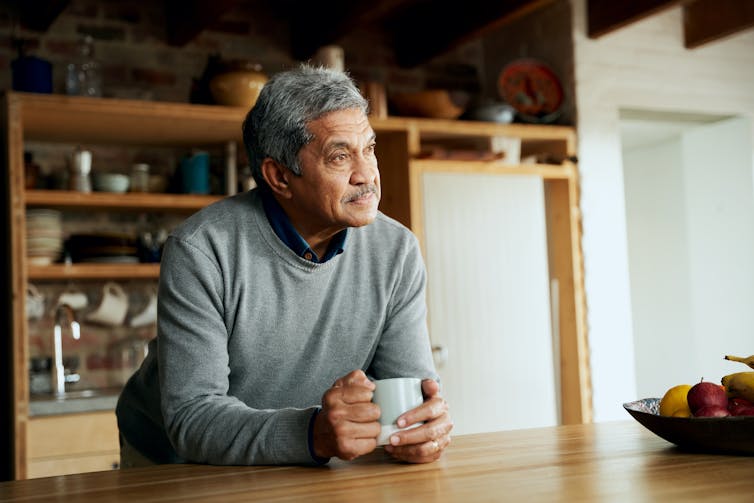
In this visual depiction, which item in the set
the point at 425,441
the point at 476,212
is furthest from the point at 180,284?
the point at 476,212

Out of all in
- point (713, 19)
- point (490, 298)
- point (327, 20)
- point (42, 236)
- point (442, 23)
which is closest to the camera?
point (42, 236)

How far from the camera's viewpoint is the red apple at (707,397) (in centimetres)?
141

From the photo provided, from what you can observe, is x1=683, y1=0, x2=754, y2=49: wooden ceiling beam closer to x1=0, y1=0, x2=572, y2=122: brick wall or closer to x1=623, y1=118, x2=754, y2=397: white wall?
x1=623, y1=118, x2=754, y2=397: white wall

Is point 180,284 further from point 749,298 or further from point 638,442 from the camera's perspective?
point 749,298

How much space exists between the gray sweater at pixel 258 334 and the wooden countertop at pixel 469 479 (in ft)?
Result: 0.23

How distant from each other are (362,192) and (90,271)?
2.38 metres

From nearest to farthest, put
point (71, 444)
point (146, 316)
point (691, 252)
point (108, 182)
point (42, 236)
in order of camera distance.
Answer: point (71, 444) → point (42, 236) → point (108, 182) → point (146, 316) → point (691, 252)

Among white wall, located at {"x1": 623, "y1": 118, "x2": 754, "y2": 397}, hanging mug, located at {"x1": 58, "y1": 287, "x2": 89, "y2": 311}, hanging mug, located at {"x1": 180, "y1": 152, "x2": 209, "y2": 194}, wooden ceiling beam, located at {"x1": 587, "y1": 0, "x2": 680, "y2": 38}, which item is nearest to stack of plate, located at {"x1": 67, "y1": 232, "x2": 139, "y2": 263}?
hanging mug, located at {"x1": 58, "y1": 287, "x2": 89, "y2": 311}

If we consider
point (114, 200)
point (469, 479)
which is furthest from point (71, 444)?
point (469, 479)

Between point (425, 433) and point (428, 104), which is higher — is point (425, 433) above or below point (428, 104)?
below

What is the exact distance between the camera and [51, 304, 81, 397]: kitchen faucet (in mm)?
3896

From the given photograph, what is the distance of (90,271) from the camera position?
3.79 metres

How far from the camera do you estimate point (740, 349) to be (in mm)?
4887

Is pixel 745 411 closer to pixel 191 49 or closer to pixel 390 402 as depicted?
pixel 390 402
